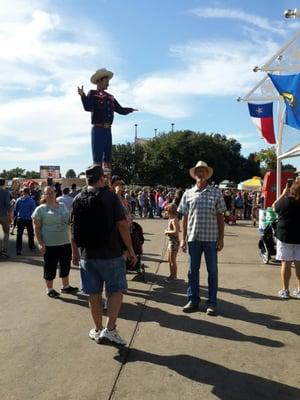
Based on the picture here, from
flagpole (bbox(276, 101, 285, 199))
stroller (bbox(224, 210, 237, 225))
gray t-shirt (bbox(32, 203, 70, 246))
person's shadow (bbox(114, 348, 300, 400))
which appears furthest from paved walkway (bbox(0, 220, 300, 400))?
stroller (bbox(224, 210, 237, 225))

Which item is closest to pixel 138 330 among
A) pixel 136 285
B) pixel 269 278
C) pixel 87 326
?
pixel 87 326

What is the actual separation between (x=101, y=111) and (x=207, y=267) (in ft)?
14.7

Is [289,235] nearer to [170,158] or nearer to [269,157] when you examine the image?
[269,157]

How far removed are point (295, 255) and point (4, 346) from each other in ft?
13.3

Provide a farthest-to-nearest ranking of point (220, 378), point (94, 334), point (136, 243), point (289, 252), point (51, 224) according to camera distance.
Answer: point (136, 243) < point (51, 224) < point (289, 252) < point (94, 334) < point (220, 378)

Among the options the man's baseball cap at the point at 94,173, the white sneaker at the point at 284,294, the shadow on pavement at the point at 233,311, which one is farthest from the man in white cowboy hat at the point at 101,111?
the man's baseball cap at the point at 94,173

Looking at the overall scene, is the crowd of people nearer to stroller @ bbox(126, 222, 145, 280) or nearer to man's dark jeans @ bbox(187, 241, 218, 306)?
man's dark jeans @ bbox(187, 241, 218, 306)

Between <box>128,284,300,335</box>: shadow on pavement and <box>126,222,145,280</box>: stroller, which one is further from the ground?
<box>126,222,145,280</box>: stroller

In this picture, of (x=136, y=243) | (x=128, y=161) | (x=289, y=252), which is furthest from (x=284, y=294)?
(x=128, y=161)

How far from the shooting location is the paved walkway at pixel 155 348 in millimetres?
4012

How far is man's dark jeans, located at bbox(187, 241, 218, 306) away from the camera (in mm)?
6215

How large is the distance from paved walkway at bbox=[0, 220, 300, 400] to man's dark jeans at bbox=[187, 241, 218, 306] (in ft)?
0.86

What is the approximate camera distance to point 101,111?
9.58 m

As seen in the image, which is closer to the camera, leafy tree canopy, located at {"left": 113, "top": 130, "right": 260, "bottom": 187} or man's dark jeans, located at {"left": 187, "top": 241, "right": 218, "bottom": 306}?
man's dark jeans, located at {"left": 187, "top": 241, "right": 218, "bottom": 306}
